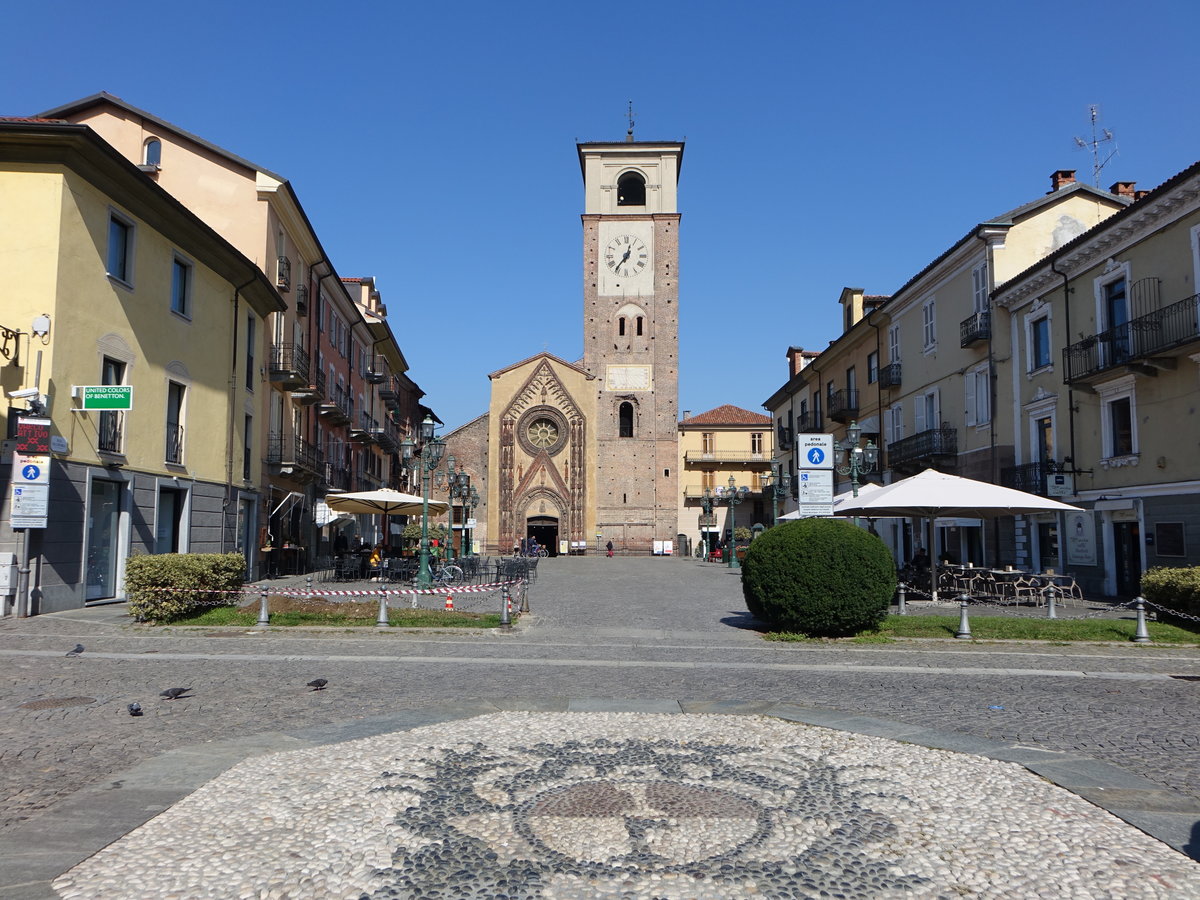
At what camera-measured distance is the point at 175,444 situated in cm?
2016

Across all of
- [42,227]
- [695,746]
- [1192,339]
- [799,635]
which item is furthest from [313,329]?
[695,746]

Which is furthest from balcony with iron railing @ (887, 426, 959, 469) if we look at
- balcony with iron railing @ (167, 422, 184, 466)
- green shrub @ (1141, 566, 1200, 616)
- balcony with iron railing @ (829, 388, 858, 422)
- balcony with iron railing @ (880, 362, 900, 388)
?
balcony with iron railing @ (167, 422, 184, 466)

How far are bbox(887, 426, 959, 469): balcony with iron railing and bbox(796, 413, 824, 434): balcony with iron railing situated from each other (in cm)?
1153

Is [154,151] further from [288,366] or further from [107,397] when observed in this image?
[107,397]

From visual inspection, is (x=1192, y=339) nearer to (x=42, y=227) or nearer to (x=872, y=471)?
(x=872, y=471)

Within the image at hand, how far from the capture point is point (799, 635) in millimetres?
13641

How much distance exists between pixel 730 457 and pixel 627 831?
61954mm

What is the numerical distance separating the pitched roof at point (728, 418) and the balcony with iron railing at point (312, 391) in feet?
125

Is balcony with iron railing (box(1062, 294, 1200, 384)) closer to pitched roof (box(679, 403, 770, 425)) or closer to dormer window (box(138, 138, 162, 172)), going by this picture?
dormer window (box(138, 138, 162, 172))

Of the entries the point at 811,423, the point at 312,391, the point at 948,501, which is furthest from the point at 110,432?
the point at 811,423

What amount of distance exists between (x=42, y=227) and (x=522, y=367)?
4589cm

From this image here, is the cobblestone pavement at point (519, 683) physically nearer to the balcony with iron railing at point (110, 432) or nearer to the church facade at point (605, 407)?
the balcony with iron railing at point (110, 432)

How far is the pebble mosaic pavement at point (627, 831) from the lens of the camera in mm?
3932

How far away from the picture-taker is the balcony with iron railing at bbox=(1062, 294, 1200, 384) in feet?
61.3
